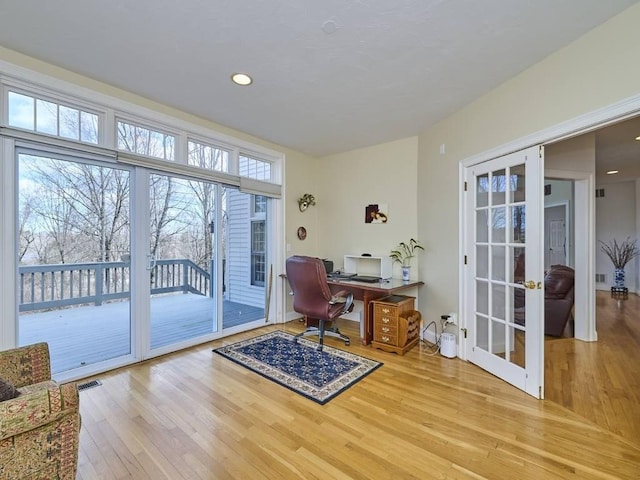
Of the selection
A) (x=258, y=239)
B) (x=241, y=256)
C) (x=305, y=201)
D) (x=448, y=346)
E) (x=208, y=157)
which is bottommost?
(x=448, y=346)

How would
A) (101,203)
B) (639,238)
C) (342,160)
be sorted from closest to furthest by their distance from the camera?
(101,203)
(342,160)
(639,238)

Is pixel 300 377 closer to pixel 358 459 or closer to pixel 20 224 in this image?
pixel 358 459

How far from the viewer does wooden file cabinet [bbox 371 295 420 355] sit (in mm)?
Answer: 3246

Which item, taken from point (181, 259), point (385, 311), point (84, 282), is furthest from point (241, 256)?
point (385, 311)

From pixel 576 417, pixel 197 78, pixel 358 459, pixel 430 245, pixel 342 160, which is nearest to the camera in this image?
pixel 358 459

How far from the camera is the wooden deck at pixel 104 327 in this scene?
2611mm

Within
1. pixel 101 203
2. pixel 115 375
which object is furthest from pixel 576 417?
pixel 101 203

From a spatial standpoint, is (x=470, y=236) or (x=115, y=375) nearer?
(x=115, y=375)

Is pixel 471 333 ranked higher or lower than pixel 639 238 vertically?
lower

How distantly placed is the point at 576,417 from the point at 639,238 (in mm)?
6769

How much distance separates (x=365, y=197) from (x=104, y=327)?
3.61 meters

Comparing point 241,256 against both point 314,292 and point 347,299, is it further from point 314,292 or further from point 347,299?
point 347,299

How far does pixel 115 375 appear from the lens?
2686 millimetres

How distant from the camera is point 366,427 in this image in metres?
1.97
